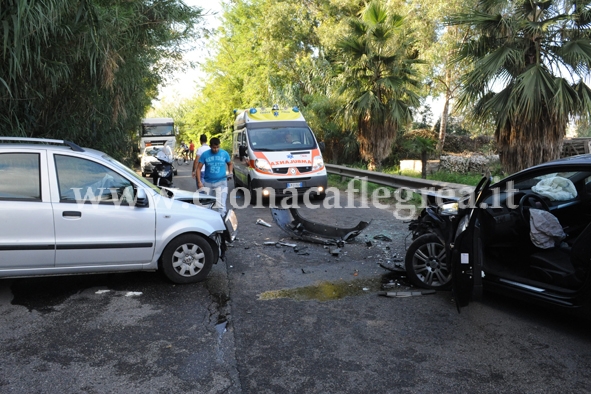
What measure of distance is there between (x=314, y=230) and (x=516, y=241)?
3.47m

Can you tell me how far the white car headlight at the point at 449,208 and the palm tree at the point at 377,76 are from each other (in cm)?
1124

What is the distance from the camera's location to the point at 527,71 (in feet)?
34.7

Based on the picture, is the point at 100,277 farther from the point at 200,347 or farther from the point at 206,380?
the point at 206,380

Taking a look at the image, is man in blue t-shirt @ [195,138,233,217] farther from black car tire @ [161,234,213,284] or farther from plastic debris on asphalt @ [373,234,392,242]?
black car tire @ [161,234,213,284]

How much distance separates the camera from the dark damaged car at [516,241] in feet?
13.1

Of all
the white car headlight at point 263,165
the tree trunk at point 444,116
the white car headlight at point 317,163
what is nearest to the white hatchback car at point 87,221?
the white car headlight at point 263,165

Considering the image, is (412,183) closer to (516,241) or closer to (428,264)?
(428,264)

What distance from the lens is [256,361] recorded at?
3.59m

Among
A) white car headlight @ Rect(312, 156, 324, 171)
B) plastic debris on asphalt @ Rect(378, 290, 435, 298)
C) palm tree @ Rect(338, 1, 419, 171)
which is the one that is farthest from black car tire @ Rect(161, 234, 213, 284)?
palm tree @ Rect(338, 1, 419, 171)

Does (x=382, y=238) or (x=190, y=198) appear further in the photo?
(x=382, y=238)

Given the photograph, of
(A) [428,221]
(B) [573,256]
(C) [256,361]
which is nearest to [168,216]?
(C) [256,361]

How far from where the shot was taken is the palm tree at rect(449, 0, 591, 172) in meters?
10.4

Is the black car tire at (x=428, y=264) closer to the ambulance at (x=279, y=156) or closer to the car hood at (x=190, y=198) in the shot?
the car hood at (x=190, y=198)

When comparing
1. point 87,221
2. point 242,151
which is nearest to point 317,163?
point 242,151
